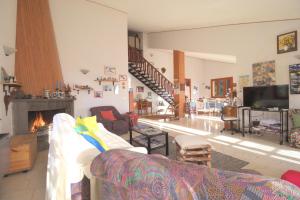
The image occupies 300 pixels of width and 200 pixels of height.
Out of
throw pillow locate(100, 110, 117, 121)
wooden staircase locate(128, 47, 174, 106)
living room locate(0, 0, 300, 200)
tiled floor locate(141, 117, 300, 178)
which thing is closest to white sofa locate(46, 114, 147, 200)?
living room locate(0, 0, 300, 200)

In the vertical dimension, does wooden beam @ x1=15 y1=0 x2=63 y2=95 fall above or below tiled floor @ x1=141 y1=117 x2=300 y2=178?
above

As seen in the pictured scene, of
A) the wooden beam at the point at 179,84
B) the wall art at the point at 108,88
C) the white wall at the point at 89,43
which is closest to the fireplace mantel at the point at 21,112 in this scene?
the white wall at the point at 89,43

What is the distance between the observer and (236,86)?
605 cm

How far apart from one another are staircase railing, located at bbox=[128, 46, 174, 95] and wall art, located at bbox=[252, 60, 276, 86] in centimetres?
586

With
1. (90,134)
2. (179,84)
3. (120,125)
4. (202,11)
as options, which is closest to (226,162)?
(90,134)

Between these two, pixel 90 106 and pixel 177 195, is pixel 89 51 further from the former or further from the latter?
pixel 177 195

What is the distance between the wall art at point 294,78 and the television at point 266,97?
256 mm

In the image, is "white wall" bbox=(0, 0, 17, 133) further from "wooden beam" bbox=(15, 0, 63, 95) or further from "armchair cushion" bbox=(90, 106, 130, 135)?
"armchair cushion" bbox=(90, 106, 130, 135)

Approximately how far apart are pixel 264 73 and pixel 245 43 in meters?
1.17

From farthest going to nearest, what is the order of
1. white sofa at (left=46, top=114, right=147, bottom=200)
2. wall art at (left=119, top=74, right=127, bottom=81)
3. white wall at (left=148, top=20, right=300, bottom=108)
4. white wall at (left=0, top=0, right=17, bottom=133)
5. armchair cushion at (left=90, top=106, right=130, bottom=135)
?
wall art at (left=119, top=74, right=127, bottom=81)
armchair cushion at (left=90, top=106, right=130, bottom=135)
white wall at (left=148, top=20, right=300, bottom=108)
white wall at (left=0, top=0, right=17, bottom=133)
white sofa at (left=46, top=114, right=147, bottom=200)

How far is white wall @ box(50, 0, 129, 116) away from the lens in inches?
209

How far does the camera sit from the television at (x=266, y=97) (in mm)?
4562

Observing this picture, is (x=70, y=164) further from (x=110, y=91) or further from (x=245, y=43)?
(x=245, y=43)

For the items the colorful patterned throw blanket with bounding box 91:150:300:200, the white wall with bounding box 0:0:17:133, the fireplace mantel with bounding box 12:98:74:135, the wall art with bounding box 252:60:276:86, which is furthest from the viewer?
the wall art with bounding box 252:60:276:86
